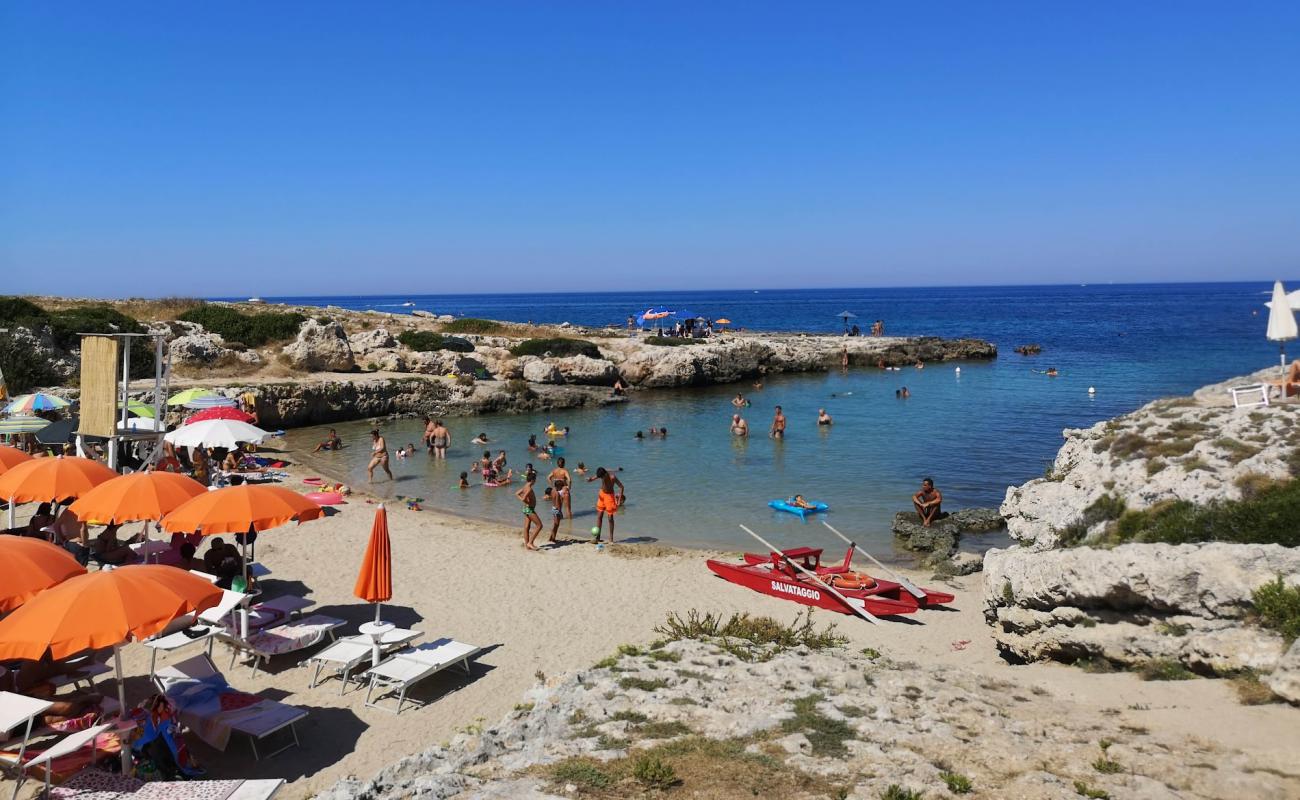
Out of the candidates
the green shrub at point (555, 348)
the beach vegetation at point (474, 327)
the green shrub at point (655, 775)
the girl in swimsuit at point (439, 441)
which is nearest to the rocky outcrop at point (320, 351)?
the green shrub at point (555, 348)

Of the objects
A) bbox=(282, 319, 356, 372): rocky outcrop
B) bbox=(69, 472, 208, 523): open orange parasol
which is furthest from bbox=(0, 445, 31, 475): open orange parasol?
bbox=(282, 319, 356, 372): rocky outcrop

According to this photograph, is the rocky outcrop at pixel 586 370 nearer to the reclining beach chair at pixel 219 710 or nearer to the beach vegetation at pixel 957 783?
the reclining beach chair at pixel 219 710

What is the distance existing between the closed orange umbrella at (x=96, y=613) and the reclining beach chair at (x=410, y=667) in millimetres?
2507

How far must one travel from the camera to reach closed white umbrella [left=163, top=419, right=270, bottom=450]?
49.9 ft

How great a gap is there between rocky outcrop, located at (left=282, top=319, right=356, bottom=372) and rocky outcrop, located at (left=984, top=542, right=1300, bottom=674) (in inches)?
1258

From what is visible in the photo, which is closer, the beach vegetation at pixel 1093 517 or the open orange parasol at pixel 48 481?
the beach vegetation at pixel 1093 517

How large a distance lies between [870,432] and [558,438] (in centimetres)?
1182

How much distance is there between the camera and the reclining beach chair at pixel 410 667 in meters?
8.90

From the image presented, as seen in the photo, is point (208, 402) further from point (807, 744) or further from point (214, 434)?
point (807, 744)

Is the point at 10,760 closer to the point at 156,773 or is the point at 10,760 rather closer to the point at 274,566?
the point at 156,773

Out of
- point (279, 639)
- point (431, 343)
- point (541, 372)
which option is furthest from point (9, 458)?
point (431, 343)

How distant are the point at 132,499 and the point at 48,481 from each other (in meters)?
2.18

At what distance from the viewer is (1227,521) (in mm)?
7953

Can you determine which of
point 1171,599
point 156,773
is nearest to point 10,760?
point 156,773
